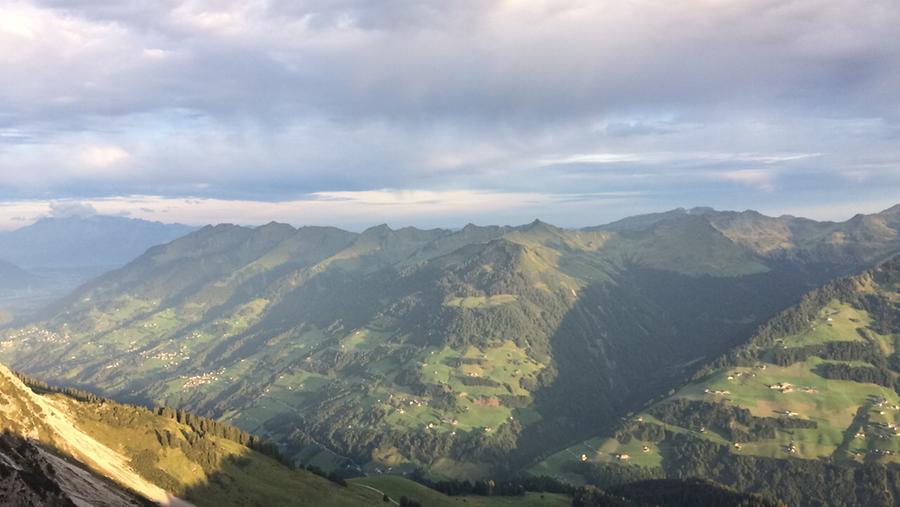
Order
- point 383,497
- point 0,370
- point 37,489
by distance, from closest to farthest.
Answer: point 37,489, point 0,370, point 383,497

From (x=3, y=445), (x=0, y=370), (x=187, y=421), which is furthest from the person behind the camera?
(x=187, y=421)

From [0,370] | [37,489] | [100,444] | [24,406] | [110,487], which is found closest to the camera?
[37,489]

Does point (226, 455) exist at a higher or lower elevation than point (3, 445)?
lower

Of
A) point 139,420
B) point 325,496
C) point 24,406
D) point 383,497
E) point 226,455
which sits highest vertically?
point 24,406

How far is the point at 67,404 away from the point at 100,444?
2279 centimetres

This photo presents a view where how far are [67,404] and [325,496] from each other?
249ft

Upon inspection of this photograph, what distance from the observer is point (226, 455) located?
162500 mm

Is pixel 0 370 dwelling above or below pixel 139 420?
above

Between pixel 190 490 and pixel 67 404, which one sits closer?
pixel 190 490

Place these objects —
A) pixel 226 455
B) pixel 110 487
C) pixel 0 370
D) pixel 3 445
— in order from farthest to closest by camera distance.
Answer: pixel 226 455, pixel 0 370, pixel 110 487, pixel 3 445

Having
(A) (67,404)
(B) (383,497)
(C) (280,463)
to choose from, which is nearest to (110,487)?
(A) (67,404)

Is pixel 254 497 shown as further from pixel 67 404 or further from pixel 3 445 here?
pixel 3 445

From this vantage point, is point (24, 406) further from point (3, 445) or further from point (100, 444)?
point (3, 445)

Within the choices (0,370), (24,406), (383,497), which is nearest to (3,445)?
(24,406)
